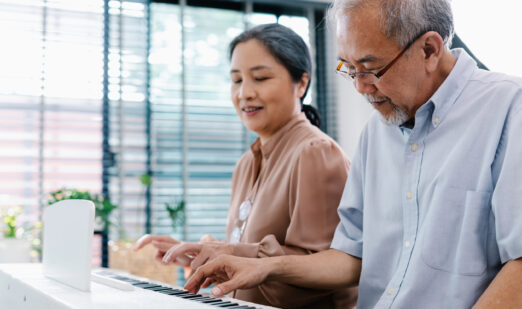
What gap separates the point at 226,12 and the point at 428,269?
3076mm

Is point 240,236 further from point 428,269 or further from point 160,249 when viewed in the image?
point 428,269

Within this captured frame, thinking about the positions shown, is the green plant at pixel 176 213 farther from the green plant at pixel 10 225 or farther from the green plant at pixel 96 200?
the green plant at pixel 10 225

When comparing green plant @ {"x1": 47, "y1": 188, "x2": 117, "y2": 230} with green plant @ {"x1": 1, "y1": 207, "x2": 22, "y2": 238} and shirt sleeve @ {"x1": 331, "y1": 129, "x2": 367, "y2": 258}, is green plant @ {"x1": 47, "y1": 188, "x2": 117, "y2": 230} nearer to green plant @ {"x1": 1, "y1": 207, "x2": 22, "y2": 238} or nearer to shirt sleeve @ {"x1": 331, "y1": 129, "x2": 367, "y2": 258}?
green plant @ {"x1": 1, "y1": 207, "x2": 22, "y2": 238}

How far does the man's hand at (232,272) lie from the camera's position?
1.20 meters

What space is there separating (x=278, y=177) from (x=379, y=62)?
0.52 meters

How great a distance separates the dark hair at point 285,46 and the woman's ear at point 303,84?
1cm

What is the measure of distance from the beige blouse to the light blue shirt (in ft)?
0.53

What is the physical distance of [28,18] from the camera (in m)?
3.41

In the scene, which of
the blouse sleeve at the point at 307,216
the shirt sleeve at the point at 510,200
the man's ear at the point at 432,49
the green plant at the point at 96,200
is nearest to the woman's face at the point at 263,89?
the blouse sleeve at the point at 307,216

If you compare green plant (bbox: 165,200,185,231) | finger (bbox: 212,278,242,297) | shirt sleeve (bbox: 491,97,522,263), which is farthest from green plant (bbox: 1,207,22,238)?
shirt sleeve (bbox: 491,97,522,263)

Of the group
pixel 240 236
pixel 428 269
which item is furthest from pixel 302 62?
pixel 428 269

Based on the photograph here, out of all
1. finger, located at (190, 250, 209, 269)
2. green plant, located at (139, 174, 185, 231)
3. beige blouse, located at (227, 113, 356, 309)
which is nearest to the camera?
finger, located at (190, 250, 209, 269)

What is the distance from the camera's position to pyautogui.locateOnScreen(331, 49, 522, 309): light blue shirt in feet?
3.47

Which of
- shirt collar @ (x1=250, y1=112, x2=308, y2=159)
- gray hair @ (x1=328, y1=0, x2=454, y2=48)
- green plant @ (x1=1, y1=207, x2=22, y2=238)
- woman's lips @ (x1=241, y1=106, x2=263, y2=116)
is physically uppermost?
gray hair @ (x1=328, y1=0, x2=454, y2=48)
